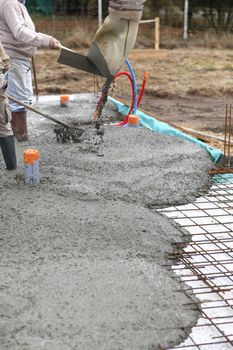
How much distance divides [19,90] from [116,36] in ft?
4.41

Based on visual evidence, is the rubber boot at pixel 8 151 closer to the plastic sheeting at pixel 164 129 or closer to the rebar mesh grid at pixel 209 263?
the rebar mesh grid at pixel 209 263

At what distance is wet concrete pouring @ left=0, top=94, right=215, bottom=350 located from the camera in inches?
88.9

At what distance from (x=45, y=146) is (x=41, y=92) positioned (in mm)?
3872

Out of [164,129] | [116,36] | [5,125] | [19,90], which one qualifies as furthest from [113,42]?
[164,129]

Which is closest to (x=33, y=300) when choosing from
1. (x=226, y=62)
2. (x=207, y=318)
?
(x=207, y=318)

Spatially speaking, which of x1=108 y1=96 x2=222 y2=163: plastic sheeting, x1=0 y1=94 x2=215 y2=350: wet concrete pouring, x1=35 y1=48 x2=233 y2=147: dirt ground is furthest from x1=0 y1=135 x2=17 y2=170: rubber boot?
x1=35 y1=48 x2=233 y2=147: dirt ground

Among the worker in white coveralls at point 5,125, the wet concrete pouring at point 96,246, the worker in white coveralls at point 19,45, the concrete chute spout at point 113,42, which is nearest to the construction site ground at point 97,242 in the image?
the wet concrete pouring at point 96,246

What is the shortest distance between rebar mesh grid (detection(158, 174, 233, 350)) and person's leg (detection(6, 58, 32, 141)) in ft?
6.08

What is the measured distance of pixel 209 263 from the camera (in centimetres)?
295

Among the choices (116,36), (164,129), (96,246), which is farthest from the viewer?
(164,129)

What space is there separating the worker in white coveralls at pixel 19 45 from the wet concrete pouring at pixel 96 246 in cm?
34

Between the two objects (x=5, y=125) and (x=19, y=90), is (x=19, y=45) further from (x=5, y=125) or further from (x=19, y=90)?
(x=5, y=125)

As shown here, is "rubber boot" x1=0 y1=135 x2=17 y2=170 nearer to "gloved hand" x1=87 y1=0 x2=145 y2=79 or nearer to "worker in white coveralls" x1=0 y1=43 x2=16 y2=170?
"worker in white coveralls" x1=0 y1=43 x2=16 y2=170

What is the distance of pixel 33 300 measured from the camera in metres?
2.41
